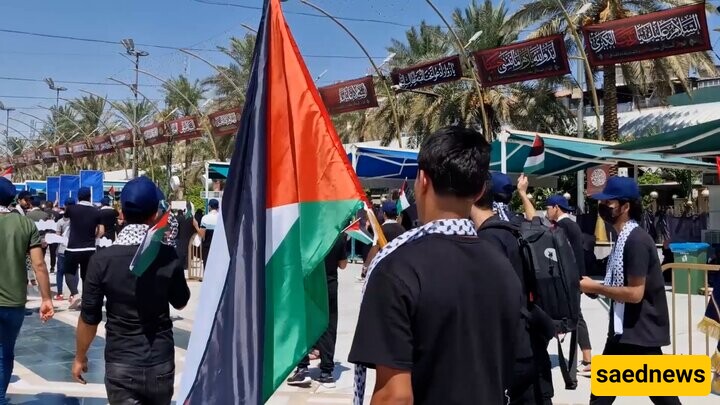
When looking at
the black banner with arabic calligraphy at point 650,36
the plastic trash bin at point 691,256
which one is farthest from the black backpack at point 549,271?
the black banner with arabic calligraphy at point 650,36

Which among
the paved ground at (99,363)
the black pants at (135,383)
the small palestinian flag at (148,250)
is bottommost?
the paved ground at (99,363)

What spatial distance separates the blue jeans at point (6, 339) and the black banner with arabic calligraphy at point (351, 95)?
52.8ft

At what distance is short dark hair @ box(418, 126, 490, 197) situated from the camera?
81.1 inches

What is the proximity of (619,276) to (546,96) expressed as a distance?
24.9m

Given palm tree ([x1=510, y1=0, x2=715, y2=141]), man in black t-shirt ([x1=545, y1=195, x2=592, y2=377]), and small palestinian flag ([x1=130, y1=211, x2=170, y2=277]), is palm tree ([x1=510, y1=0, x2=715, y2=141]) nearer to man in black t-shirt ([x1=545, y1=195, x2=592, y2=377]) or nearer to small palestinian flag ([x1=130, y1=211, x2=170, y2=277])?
man in black t-shirt ([x1=545, y1=195, x2=592, y2=377])

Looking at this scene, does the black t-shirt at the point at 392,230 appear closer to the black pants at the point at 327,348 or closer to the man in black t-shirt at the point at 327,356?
the man in black t-shirt at the point at 327,356

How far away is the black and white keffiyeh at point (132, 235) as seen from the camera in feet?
12.1

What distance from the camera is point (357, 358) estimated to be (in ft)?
6.26

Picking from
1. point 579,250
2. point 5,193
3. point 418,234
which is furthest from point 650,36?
point 418,234

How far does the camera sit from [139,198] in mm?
3727

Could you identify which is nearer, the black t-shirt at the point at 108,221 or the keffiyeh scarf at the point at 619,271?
the keffiyeh scarf at the point at 619,271

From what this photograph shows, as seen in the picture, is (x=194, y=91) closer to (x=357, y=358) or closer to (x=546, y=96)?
(x=546, y=96)

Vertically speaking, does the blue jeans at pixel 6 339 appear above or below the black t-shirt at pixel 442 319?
below

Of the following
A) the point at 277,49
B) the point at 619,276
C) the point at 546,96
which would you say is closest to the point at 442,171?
the point at 277,49
